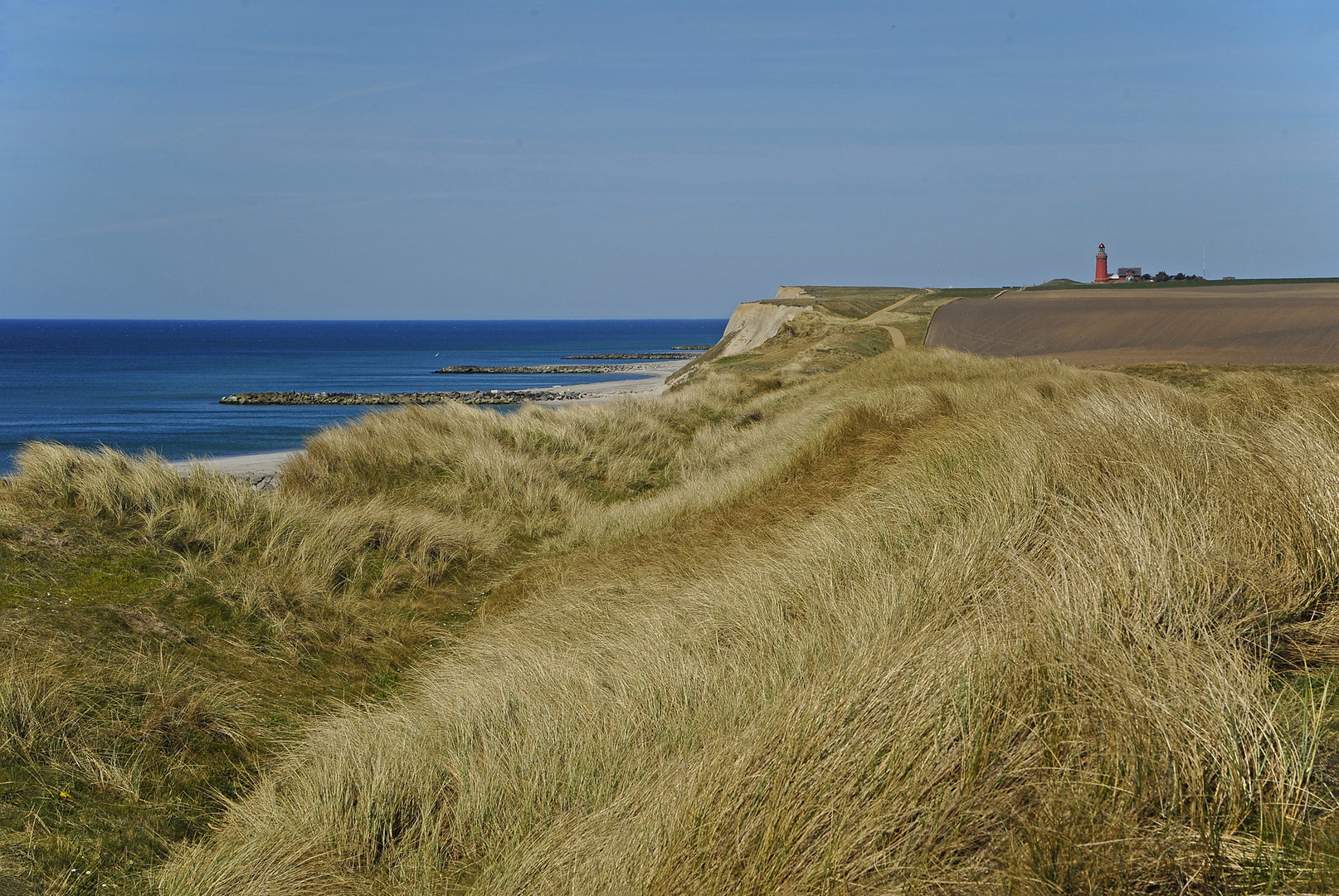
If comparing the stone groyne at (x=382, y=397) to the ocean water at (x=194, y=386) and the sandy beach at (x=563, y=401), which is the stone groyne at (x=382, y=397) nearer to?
the sandy beach at (x=563, y=401)

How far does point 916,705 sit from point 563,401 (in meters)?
46.4

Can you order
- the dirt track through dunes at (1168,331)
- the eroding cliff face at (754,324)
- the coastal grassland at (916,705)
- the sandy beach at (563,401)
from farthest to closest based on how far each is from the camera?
the eroding cliff face at (754,324) → the sandy beach at (563,401) → the dirt track through dunes at (1168,331) → the coastal grassland at (916,705)

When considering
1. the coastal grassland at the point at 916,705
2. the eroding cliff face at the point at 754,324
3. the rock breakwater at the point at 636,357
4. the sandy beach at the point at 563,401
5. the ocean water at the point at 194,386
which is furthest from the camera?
the rock breakwater at the point at 636,357

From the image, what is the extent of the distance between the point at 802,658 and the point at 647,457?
11.4m

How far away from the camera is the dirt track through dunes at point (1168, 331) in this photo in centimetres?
1767

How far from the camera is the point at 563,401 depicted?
49.0 meters

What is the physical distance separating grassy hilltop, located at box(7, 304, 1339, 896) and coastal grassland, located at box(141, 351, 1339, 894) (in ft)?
0.06

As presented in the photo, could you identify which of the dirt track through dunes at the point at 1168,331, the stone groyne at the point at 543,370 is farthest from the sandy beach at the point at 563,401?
the dirt track through dunes at the point at 1168,331

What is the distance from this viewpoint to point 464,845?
13.3 ft

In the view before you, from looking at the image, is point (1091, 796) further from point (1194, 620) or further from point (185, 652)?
point (185, 652)

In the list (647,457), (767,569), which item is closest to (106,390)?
(647,457)

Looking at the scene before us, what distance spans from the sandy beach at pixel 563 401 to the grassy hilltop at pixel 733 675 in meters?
3.46

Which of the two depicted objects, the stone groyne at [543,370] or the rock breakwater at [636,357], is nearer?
the stone groyne at [543,370]

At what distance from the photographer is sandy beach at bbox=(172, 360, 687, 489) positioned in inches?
710
